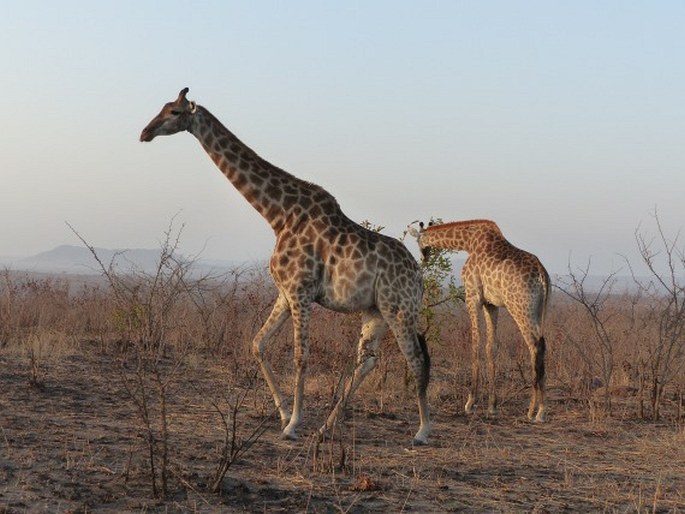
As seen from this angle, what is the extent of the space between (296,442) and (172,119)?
324 cm

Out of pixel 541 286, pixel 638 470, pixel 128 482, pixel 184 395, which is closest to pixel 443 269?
pixel 541 286

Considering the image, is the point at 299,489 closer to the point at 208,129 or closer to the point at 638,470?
the point at 638,470

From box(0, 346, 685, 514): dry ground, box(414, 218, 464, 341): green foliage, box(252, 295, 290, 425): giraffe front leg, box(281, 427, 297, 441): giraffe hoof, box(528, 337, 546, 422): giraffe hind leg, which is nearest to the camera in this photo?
box(0, 346, 685, 514): dry ground

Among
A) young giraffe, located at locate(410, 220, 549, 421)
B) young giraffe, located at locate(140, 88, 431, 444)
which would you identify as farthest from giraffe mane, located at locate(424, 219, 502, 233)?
young giraffe, located at locate(140, 88, 431, 444)

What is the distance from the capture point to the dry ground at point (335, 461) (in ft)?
17.2

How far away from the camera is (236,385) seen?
10.2 m

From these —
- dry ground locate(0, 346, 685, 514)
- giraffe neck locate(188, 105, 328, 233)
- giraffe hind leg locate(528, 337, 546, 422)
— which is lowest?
dry ground locate(0, 346, 685, 514)

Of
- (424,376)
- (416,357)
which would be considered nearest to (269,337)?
(416,357)

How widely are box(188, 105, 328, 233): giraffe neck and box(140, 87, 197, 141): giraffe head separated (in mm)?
85

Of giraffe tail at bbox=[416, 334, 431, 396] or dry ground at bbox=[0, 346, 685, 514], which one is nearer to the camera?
dry ground at bbox=[0, 346, 685, 514]

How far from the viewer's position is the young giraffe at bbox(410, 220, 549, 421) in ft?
31.1

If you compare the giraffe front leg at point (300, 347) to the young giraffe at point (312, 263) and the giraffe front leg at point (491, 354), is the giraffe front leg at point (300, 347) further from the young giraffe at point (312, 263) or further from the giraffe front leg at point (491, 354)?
the giraffe front leg at point (491, 354)

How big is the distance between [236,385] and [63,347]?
301cm

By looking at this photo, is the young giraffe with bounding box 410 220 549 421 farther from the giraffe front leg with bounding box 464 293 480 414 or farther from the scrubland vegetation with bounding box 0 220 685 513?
the scrubland vegetation with bounding box 0 220 685 513
